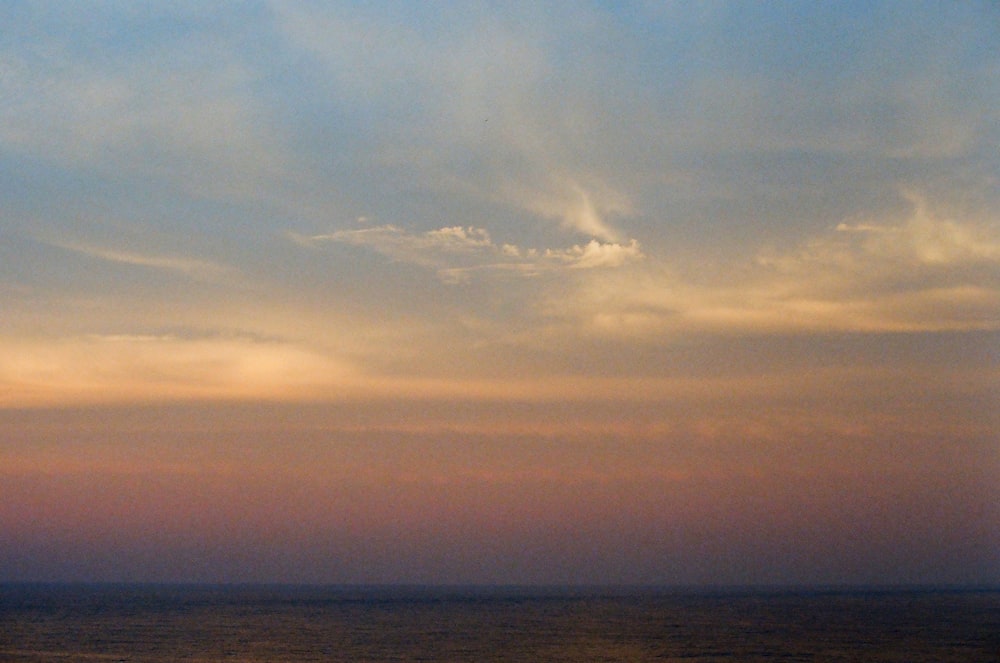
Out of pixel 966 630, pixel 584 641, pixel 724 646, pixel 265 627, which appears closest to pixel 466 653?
pixel 584 641

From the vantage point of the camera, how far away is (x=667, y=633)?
85.7m

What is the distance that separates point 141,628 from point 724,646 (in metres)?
56.3

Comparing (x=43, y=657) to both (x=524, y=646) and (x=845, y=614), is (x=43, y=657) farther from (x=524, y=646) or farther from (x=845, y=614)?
(x=845, y=614)

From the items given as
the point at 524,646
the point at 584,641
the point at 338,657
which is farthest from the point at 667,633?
the point at 338,657

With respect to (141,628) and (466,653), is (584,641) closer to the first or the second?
(466,653)

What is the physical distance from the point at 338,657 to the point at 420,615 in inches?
2401

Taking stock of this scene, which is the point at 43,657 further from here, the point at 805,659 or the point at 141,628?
the point at 805,659

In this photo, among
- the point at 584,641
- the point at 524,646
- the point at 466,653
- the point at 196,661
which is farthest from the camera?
the point at 584,641

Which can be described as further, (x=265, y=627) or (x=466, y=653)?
(x=265, y=627)

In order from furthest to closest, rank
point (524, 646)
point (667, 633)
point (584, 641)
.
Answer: point (667, 633)
point (584, 641)
point (524, 646)

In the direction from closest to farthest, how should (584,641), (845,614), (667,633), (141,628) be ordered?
(584,641) → (667,633) → (141,628) → (845,614)

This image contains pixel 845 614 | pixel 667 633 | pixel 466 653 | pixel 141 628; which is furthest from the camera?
pixel 845 614

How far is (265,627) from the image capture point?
3802 inches

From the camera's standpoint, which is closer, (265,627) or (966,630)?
(966,630)
